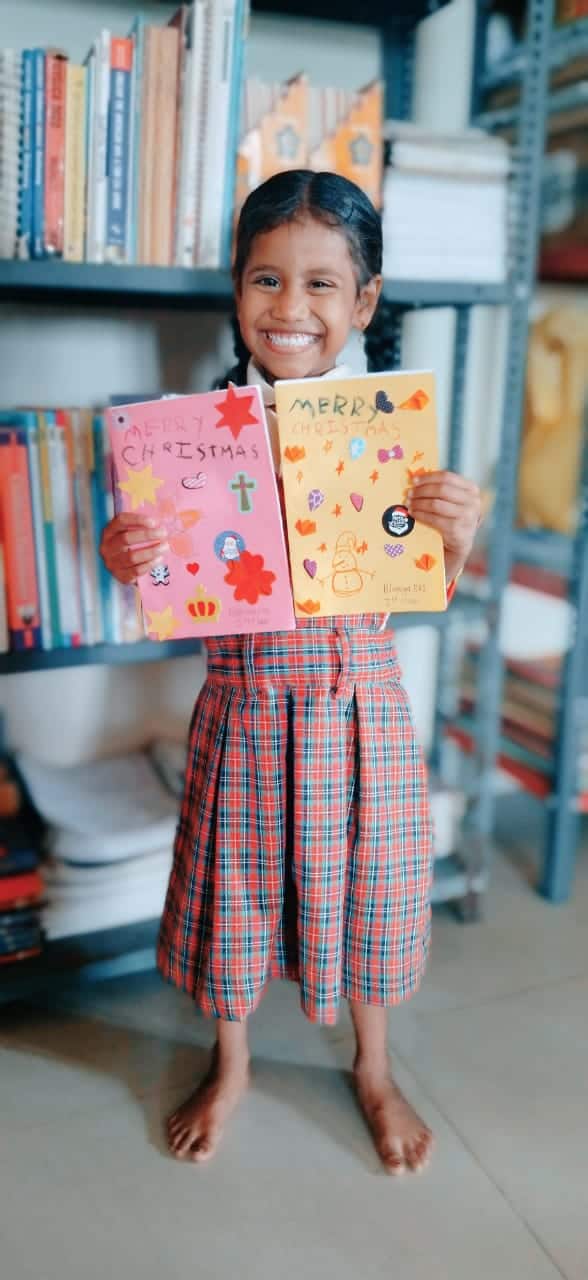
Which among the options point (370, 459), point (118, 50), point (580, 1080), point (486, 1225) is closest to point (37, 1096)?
point (486, 1225)

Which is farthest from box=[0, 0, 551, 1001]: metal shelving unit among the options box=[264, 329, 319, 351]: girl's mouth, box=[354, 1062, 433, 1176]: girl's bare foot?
box=[354, 1062, 433, 1176]: girl's bare foot

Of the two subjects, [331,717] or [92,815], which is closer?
[331,717]

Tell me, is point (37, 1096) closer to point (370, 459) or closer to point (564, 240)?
point (370, 459)

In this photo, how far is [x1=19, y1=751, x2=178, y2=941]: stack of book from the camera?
1.29m

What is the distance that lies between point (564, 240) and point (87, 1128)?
4.98 ft

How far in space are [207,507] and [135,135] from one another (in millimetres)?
495

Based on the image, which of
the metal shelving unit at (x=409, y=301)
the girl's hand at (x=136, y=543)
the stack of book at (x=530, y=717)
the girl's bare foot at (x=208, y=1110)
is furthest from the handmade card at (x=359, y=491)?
the stack of book at (x=530, y=717)

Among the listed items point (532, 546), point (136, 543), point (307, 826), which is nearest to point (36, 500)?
point (136, 543)

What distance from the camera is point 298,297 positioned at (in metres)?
0.87

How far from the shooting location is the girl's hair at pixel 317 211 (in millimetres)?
873

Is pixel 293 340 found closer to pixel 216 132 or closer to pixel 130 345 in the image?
pixel 216 132

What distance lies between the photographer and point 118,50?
1032 mm

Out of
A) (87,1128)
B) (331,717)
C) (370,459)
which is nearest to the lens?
(370,459)

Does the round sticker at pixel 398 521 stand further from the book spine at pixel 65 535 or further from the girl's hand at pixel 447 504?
the book spine at pixel 65 535
